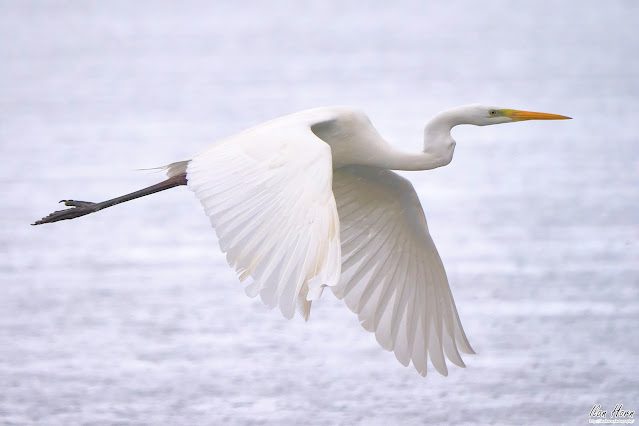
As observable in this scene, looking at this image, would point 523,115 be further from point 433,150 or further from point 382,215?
point 382,215

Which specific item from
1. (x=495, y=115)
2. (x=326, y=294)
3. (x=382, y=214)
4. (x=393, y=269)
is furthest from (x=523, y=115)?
(x=326, y=294)

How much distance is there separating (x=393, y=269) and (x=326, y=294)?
4.79 feet

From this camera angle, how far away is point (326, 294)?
6754 millimetres

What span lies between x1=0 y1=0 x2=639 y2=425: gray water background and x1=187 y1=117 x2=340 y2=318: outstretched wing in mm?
1305

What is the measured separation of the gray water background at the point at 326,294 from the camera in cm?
538

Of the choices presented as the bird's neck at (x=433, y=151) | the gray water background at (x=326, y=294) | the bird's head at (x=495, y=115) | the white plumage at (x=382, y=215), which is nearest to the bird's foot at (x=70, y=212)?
the white plumage at (x=382, y=215)

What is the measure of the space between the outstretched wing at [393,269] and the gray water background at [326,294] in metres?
0.33

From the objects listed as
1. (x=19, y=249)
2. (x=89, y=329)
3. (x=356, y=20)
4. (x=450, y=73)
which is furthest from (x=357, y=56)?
(x=89, y=329)

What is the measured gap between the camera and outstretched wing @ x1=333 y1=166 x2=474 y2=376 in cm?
521

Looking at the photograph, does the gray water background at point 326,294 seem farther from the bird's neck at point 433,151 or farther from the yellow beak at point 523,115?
the yellow beak at point 523,115

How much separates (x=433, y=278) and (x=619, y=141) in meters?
5.06

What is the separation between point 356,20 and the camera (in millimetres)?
16578

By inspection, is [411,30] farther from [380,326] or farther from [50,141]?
[380,326]

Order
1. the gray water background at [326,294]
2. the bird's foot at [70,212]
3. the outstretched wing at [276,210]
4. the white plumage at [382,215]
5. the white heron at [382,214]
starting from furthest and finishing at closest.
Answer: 1. the bird's foot at [70,212]
2. the gray water background at [326,294]
3. the white heron at [382,214]
4. the white plumage at [382,215]
5. the outstretched wing at [276,210]
